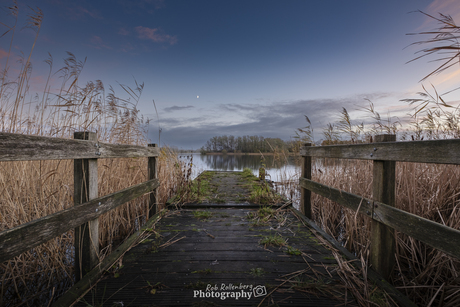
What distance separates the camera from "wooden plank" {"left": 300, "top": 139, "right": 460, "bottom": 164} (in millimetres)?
1276

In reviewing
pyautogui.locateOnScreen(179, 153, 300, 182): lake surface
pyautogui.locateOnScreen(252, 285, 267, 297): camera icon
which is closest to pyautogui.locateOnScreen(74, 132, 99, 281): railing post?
pyautogui.locateOnScreen(252, 285, 267, 297): camera icon

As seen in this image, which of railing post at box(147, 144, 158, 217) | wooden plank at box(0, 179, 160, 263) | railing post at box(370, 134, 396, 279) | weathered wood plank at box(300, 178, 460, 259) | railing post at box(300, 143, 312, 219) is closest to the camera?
wooden plank at box(0, 179, 160, 263)

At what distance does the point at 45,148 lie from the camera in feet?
4.64

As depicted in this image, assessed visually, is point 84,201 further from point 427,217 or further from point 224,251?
point 427,217

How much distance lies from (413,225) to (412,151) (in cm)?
58

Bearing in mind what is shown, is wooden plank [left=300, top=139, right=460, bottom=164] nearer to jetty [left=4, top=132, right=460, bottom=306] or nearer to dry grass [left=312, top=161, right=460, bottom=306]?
jetty [left=4, top=132, right=460, bottom=306]

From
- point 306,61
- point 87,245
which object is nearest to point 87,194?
point 87,245

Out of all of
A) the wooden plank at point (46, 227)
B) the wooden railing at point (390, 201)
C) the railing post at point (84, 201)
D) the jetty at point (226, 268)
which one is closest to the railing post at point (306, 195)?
the jetty at point (226, 268)

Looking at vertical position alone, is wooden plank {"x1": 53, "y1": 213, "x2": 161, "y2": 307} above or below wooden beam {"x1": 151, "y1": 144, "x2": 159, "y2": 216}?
below

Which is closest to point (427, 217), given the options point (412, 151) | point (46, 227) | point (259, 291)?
point (412, 151)

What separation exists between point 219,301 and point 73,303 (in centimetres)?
112

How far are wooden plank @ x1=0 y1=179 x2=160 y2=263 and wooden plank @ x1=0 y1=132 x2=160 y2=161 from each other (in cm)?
43

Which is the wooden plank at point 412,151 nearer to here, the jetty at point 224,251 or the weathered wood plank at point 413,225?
the jetty at point 224,251

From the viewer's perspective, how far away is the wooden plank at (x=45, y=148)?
116 centimetres
